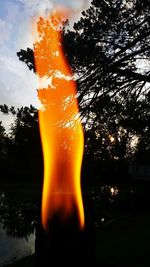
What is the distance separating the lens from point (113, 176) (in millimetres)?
63281

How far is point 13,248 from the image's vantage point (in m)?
13.6

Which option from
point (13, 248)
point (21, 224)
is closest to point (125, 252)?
point (13, 248)

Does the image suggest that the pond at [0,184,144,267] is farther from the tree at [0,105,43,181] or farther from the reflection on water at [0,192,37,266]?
the tree at [0,105,43,181]

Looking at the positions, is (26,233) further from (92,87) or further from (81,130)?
(92,87)

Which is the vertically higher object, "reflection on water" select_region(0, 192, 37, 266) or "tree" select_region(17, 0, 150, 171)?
"tree" select_region(17, 0, 150, 171)

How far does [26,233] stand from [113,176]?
155 ft

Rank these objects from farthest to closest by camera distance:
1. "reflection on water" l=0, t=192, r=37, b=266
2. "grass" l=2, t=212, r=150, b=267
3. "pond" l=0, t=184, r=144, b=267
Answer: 1. "pond" l=0, t=184, r=144, b=267
2. "reflection on water" l=0, t=192, r=37, b=266
3. "grass" l=2, t=212, r=150, b=267

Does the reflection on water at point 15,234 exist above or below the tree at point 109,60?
below

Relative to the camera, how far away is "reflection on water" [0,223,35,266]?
12194mm

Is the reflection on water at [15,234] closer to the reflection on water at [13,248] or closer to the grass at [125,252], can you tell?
the reflection on water at [13,248]

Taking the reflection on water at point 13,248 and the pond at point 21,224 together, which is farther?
the pond at point 21,224

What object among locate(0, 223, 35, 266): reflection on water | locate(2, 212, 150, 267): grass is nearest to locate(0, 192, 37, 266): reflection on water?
locate(0, 223, 35, 266): reflection on water

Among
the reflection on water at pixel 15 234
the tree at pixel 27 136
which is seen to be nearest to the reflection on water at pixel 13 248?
the reflection on water at pixel 15 234

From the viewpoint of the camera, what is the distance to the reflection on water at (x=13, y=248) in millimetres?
12194
